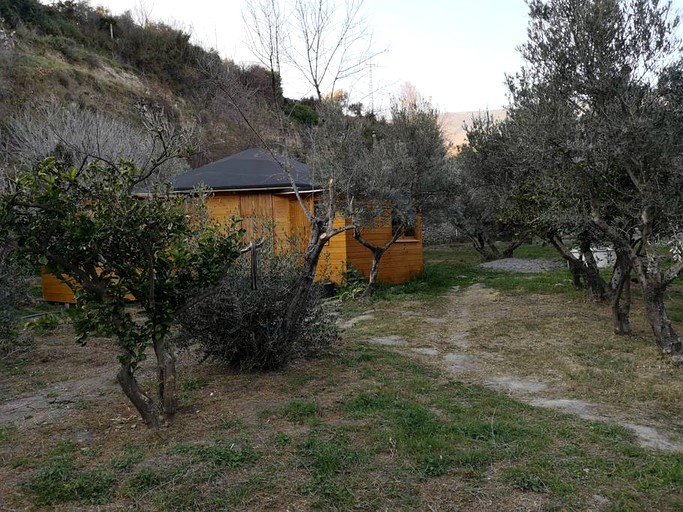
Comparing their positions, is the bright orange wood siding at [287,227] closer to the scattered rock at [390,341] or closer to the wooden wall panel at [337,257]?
the wooden wall panel at [337,257]

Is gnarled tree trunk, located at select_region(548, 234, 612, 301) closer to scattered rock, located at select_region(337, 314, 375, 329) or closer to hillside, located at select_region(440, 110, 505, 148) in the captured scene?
scattered rock, located at select_region(337, 314, 375, 329)

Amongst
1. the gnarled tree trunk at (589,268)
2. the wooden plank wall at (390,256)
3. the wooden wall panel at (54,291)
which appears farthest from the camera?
the wooden plank wall at (390,256)

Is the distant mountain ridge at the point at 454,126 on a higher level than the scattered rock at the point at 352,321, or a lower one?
higher

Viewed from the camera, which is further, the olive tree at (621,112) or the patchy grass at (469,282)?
the patchy grass at (469,282)

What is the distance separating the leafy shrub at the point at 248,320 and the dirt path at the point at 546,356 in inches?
72.3

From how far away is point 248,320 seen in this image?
4992mm

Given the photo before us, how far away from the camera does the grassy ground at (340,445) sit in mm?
2883

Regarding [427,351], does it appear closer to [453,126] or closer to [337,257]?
[337,257]

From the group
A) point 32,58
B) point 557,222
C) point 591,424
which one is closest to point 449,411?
point 591,424

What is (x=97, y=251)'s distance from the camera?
3.46 meters

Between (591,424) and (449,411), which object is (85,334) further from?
(591,424)

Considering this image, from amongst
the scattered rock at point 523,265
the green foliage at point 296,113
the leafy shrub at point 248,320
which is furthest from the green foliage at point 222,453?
the scattered rock at point 523,265

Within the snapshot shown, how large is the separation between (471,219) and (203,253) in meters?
14.7

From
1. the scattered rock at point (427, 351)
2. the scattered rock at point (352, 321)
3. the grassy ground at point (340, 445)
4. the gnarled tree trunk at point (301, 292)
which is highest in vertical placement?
the gnarled tree trunk at point (301, 292)
